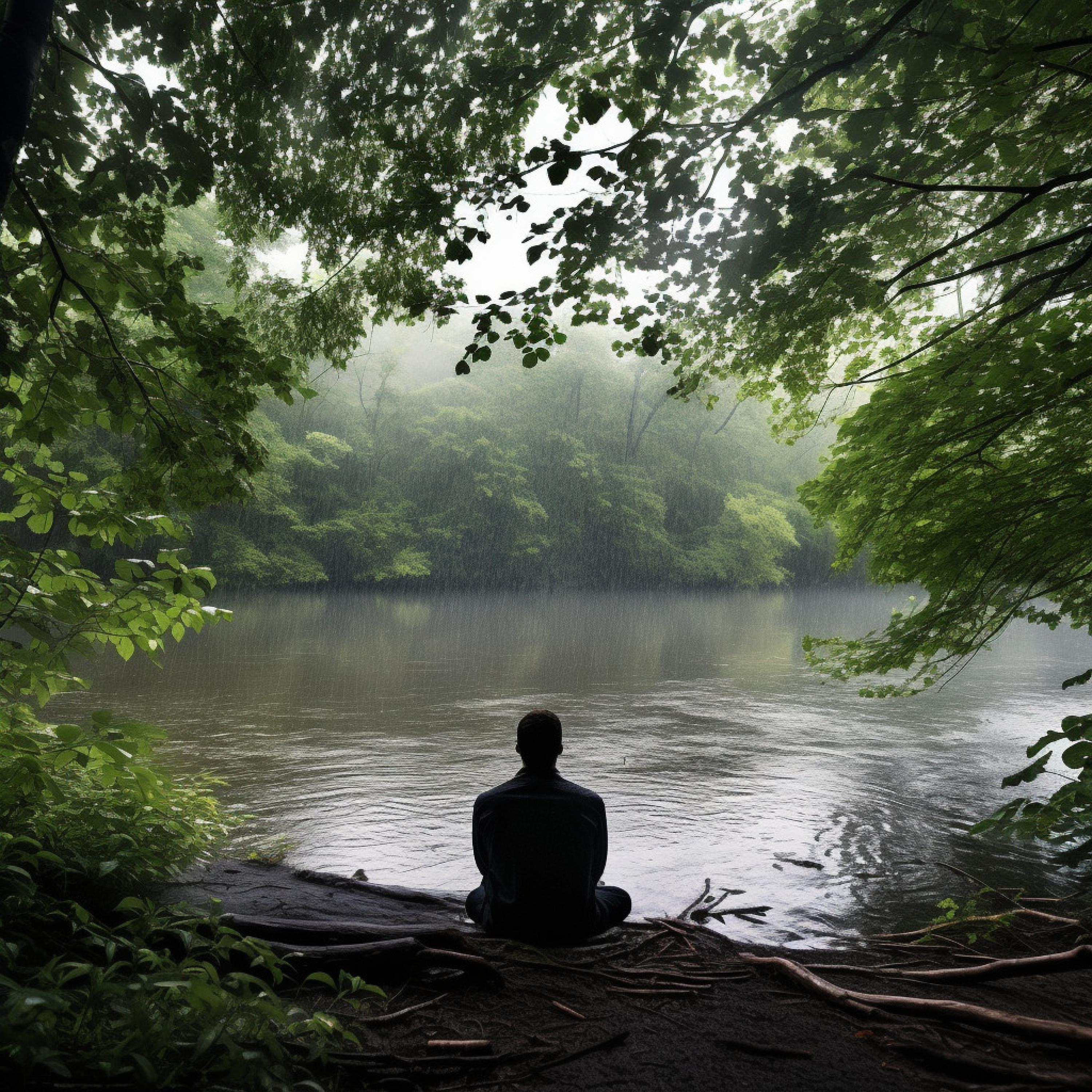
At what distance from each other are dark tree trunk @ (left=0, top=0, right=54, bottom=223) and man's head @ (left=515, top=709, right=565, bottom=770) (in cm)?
286

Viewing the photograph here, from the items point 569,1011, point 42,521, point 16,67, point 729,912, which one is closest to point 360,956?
point 569,1011

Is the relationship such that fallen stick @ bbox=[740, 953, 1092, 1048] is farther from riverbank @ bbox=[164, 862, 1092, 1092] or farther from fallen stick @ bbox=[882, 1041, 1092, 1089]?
fallen stick @ bbox=[882, 1041, 1092, 1089]

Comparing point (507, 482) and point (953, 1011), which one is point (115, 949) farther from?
point (507, 482)

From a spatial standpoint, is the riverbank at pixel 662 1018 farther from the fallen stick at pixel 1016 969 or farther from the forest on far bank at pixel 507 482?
the forest on far bank at pixel 507 482

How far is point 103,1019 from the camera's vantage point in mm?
2293

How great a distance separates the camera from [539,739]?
3.83 metres

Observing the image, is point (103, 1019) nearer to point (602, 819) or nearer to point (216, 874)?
point (602, 819)

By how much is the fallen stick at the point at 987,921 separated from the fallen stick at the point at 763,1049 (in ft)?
7.39

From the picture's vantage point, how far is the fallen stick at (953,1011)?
270 cm

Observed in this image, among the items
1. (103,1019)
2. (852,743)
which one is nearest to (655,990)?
(103,1019)

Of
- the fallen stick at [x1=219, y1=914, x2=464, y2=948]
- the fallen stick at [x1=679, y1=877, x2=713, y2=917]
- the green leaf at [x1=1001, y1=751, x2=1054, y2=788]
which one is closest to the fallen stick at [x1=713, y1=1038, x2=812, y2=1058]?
the fallen stick at [x1=219, y1=914, x2=464, y2=948]

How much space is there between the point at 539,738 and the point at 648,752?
7.09 m

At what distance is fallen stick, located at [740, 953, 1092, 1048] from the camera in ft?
8.86

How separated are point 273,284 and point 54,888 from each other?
4.11m
